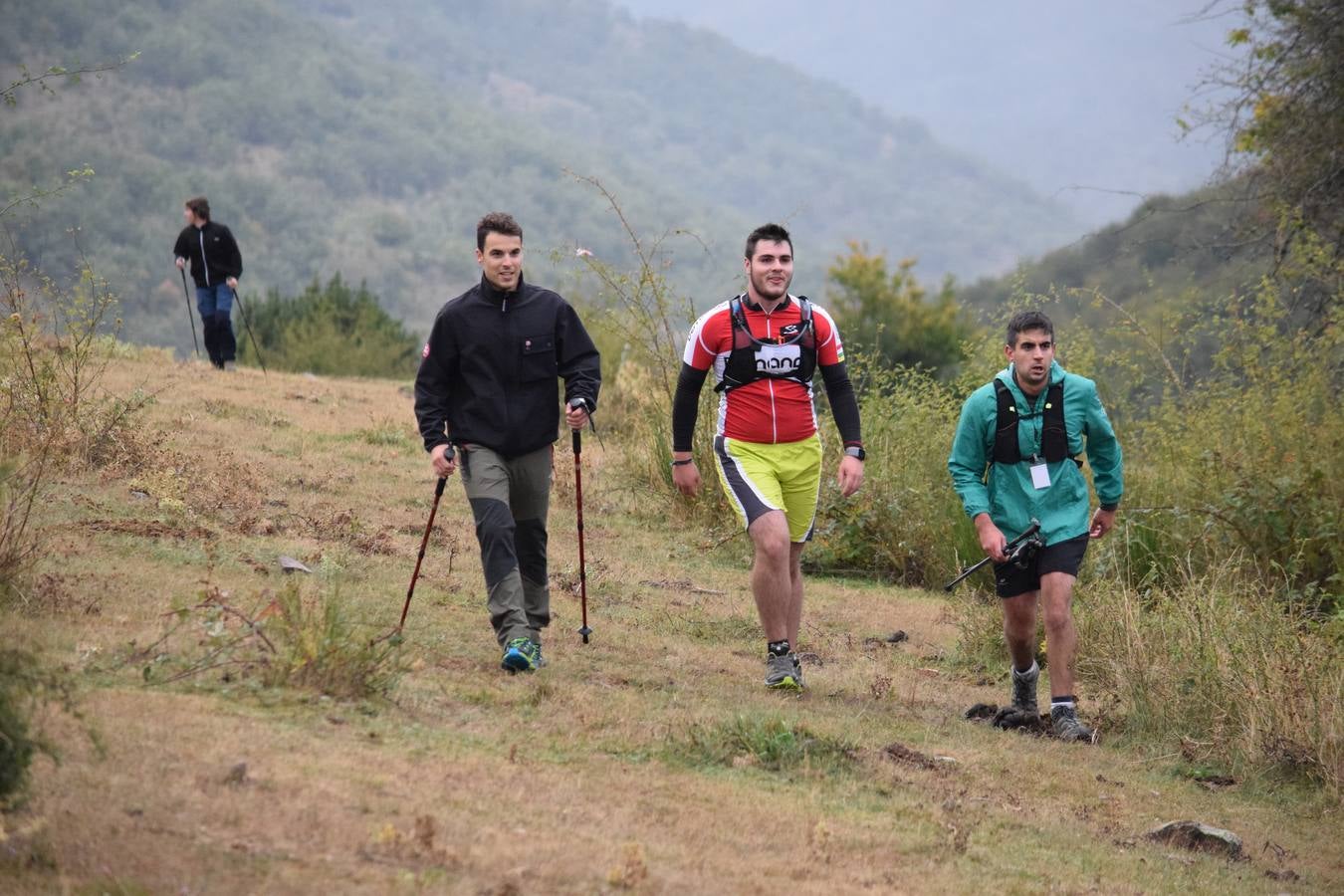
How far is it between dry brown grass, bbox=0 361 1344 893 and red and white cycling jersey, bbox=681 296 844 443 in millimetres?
1258

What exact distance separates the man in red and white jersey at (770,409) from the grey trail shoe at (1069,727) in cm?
125

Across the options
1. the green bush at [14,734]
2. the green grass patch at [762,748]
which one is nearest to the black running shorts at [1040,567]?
the green grass patch at [762,748]

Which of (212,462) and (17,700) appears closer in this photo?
(17,700)

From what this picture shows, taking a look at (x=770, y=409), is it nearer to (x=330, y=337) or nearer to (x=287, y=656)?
(x=287, y=656)

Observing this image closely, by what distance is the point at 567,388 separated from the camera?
7898mm

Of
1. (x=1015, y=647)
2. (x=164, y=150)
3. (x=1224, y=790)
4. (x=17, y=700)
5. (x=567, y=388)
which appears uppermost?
(x=164, y=150)

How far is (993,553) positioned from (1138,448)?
6608 millimetres

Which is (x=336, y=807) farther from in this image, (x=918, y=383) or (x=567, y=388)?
(x=918, y=383)

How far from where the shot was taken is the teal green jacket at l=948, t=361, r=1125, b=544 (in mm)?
7449

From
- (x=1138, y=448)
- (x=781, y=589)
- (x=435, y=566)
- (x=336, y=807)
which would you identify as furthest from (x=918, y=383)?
(x=336, y=807)

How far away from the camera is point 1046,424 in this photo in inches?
293

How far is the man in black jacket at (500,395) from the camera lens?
7.36m

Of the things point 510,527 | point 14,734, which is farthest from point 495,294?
point 14,734

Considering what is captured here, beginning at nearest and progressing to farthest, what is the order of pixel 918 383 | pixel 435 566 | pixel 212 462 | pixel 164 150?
pixel 435 566
pixel 212 462
pixel 918 383
pixel 164 150
